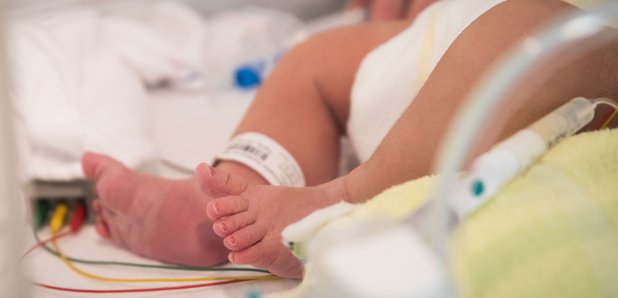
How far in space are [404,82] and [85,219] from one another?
0.40m

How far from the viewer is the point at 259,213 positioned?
25.6 inches

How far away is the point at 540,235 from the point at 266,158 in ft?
1.05

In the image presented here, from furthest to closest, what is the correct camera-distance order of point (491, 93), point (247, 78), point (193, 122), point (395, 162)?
point (247, 78), point (193, 122), point (395, 162), point (491, 93)

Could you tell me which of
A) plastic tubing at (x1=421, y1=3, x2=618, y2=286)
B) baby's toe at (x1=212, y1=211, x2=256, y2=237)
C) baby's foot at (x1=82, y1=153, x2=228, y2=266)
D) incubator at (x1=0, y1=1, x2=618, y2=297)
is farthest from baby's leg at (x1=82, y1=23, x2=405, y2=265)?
plastic tubing at (x1=421, y1=3, x2=618, y2=286)

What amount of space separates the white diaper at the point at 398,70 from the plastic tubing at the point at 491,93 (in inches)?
10.1

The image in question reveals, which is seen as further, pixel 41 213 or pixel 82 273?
pixel 41 213

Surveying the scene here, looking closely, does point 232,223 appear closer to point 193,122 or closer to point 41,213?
point 41,213

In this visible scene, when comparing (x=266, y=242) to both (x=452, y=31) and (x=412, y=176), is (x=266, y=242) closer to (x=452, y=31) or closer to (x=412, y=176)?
(x=412, y=176)

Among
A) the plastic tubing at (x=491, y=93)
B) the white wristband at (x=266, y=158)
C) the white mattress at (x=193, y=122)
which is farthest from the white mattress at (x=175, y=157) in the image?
the plastic tubing at (x=491, y=93)

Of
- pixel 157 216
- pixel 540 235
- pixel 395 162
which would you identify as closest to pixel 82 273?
pixel 157 216

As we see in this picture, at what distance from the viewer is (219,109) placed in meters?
1.11

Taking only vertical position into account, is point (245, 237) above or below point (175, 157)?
below

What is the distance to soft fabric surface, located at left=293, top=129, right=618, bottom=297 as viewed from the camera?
1.71 ft

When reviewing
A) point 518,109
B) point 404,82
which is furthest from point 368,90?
point 518,109
